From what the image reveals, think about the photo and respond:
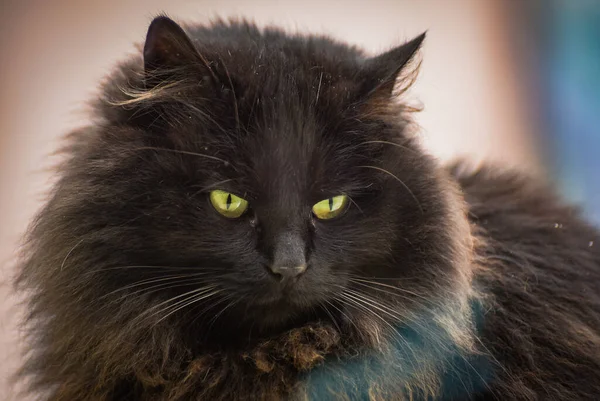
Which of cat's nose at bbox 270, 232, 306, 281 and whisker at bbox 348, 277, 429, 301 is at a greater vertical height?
cat's nose at bbox 270, 232, 306, 281

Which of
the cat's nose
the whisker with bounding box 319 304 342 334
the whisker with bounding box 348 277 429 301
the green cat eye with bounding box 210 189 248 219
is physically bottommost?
the whisker with bounding box 319 304 342 334

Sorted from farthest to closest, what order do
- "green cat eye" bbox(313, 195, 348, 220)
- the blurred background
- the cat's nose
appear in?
the blurred background → "green cat eye" bbox(313, 195, 348, 220) → the cat's nose

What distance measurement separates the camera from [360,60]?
1.53 meters

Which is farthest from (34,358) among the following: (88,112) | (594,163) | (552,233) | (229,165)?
(594,163)

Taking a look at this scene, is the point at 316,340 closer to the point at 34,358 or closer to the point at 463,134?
the point at 34,358

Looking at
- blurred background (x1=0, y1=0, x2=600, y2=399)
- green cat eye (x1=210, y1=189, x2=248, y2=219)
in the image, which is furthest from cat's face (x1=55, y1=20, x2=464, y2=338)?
blurred background (x1=0, y1=0, x2=600, y2=399)

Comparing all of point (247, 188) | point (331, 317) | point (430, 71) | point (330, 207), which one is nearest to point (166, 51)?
point (247, 188)

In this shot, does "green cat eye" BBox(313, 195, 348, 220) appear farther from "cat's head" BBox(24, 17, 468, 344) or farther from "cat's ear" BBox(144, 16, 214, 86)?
"cat's ear" BBox(144, 16, 214, 86)

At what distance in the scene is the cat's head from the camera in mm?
1259

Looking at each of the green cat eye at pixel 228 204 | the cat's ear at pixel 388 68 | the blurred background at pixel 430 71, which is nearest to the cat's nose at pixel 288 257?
the green cat eye at pixel 228 204

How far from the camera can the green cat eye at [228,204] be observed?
1265 millimetres

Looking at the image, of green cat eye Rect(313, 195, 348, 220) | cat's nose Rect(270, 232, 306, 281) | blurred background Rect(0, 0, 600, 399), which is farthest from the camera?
blurred background Rect(0, 0, 600, 399)

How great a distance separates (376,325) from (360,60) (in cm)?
64

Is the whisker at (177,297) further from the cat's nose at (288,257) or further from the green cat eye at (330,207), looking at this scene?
the green cat eye at (330,207)
